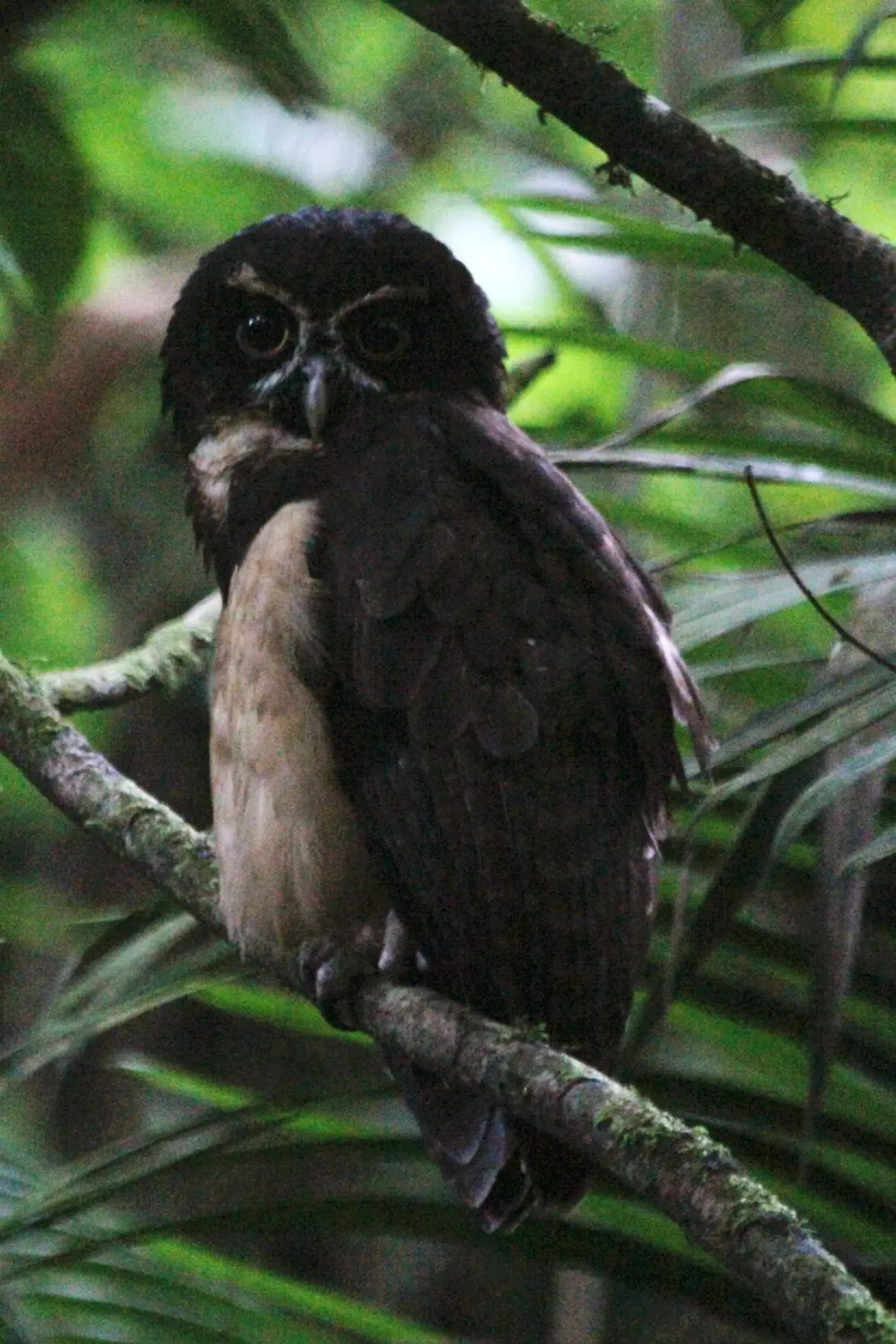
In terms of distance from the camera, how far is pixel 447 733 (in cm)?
251

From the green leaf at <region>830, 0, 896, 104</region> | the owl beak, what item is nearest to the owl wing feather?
the owl beak

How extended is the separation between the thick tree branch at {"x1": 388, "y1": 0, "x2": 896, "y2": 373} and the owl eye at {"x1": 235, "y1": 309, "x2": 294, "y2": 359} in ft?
5.30

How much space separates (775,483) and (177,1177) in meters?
1.36

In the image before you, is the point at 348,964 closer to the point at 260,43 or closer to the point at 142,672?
the point at 142,672

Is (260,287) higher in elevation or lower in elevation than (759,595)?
higher

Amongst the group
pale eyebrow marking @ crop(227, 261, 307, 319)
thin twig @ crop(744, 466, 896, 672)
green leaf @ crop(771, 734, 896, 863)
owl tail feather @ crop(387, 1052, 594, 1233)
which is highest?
pale eyebrow marking @ crop(227, 261, 307, 319)

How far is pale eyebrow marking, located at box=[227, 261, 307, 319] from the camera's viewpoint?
3197mm

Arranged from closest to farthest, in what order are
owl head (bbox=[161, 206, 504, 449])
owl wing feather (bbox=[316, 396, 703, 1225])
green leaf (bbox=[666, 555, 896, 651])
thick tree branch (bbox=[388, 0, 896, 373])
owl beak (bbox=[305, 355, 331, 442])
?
thick tree branch (bbox=[388, 0, 896, 373]) < green leaf (bbox=[666, 555, 896, 651]) < owl wing feather (bbox=[316, 396, 703, 1225]) < owl beak (bbox=[305, 355, 331, 442]) < owl head (bbox=[161, 206, 504, 449])

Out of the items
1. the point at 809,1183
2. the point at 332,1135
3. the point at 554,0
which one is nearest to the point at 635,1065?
the point at 809,1183

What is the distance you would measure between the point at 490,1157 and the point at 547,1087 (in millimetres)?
670

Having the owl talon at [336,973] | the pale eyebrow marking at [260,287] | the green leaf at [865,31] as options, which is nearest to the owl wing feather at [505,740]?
the owl talon at [336,973]

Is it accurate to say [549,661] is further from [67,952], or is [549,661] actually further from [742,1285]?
[67,952]

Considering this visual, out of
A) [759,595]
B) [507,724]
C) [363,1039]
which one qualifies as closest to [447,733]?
[507,724]

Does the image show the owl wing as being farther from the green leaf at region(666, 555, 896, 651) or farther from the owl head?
the owl head
